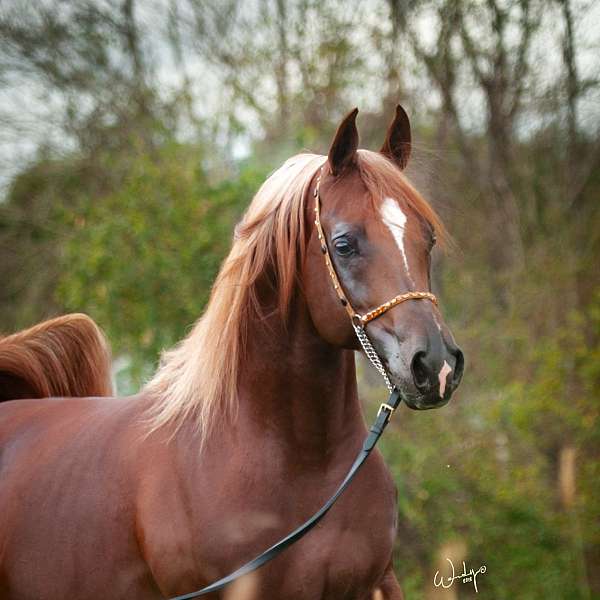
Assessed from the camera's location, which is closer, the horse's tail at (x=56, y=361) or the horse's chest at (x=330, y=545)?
the horse's chest at (x=330, y=545)

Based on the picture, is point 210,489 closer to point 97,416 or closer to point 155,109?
point 97,416

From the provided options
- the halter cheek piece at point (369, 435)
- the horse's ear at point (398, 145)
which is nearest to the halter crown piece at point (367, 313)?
the halter cheek piece at point (369, 435)

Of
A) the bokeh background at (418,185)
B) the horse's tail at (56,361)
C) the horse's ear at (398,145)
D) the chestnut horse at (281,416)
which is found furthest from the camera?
the bokeh background at (418,185)

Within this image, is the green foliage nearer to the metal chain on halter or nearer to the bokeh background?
the bokeh background

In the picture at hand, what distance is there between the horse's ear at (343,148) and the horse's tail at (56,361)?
1955mm

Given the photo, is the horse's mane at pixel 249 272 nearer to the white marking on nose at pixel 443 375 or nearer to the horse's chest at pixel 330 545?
the horse's chest at pixel 330 545

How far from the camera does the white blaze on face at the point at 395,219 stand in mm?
2721

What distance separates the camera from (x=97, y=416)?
3580 millimetres

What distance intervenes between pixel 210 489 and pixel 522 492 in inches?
169

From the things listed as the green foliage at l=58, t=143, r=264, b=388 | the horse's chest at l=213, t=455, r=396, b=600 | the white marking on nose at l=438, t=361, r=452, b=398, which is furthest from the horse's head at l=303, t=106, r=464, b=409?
the green foliage at l=58, t=143, r=264, b=388

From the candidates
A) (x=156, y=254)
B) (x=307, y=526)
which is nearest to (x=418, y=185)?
(x=307, y=526)

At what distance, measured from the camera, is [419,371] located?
8.33 ft

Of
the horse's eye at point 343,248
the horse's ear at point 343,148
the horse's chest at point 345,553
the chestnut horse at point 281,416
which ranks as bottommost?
the horse's chest at point 345,553

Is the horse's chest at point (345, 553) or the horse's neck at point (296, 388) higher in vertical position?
the horse's neck at point (296, 388)
